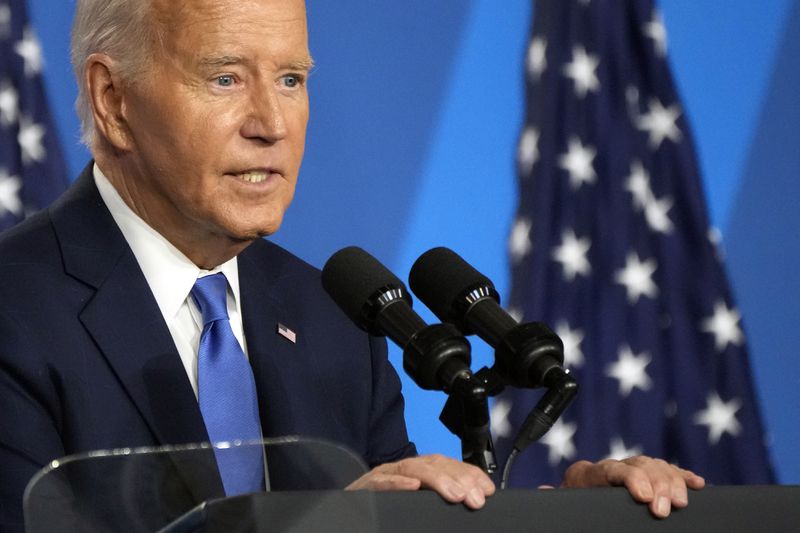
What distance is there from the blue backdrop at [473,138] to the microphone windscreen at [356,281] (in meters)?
1.67

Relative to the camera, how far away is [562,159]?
3561 millimetres

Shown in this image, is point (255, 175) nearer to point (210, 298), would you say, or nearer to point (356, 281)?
point (210, 298)

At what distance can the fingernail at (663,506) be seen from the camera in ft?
4.55

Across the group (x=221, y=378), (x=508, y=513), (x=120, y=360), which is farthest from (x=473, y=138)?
(x=508, y=513)

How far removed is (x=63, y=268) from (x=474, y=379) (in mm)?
942

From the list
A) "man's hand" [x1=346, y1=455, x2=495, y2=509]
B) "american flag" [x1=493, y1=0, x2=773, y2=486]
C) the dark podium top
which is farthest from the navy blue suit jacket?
"american flag" [x1=493, y1=0, x2=773, y2=486]

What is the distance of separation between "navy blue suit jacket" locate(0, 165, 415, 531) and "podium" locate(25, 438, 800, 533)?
68 centimetres

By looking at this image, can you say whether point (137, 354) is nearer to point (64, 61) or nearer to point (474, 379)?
point (474, 379)

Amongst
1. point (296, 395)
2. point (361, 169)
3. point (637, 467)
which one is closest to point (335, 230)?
point (361, 169)

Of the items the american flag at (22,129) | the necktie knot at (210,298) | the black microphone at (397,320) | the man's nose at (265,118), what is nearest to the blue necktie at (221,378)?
the necktie knot at (210,298)

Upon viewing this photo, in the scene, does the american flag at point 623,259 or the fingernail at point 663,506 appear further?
the american flag at point 623,259

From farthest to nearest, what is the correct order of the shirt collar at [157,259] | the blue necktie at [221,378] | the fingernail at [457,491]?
the shirt collar at [157,259]
the blue necktie at [221,378]
the fingernail at [457,491]

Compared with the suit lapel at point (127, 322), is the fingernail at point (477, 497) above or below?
below

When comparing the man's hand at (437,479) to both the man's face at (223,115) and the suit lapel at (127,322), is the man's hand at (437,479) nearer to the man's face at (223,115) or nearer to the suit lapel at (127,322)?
the suit lapel at (127,322)
